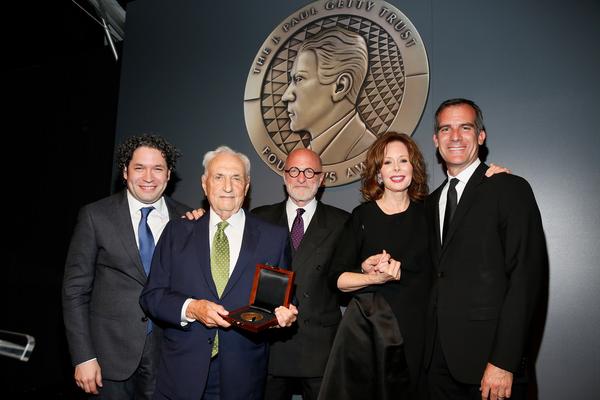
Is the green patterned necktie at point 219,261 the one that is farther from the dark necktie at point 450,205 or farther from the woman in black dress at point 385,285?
the dark necktie at point 450,205

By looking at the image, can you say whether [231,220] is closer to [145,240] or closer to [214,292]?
[214,292]

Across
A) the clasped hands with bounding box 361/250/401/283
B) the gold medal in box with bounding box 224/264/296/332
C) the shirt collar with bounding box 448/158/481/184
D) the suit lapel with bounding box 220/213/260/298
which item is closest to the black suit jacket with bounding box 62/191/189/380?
the suit lapel with bounding box 220/213/260/298

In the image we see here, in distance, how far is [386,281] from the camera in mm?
2217

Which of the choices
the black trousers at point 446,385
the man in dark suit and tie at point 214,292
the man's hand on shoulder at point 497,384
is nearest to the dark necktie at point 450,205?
the black trousers at point 446,385

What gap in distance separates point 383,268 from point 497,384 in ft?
2.36

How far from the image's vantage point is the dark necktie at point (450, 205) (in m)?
2.24

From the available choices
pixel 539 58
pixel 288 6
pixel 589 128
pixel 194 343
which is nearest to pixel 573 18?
pixel 539 58

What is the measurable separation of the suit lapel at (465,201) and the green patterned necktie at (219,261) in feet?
3.71

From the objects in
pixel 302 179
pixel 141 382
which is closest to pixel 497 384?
pixel 302 179

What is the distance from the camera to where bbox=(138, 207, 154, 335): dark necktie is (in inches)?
95.2

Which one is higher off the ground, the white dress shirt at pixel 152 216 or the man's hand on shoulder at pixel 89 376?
the white dress shirt at pixel 152 216

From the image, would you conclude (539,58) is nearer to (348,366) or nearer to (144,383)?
(348,366)

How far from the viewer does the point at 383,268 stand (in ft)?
6.80

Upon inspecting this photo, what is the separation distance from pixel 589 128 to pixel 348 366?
2279 mm
